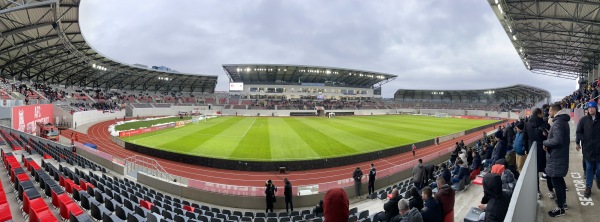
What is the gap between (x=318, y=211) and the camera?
8.55m

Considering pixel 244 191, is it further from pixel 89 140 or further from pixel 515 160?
pixel 89 140

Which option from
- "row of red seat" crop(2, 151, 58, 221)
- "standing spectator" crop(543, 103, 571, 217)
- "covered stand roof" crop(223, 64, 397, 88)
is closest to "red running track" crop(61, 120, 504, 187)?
"row of red seat" crop(2, 151, 58, 221)

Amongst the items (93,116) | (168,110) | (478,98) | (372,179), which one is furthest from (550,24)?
(478,98)

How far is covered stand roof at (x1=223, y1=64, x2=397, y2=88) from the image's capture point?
2603 inches

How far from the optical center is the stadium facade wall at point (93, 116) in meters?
37.0

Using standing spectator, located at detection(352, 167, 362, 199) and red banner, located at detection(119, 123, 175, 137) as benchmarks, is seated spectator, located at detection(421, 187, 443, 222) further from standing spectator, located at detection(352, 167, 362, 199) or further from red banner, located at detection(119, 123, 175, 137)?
red banner, located at detection(119, 123, 175, 137)

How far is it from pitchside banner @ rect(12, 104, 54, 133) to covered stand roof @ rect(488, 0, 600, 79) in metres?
35.2

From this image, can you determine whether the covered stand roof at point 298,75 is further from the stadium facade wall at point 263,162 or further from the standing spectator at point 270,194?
the standing spectator at point 270,194

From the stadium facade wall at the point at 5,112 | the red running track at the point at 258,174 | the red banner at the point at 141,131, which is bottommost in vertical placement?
the red running track at the point at 258,174

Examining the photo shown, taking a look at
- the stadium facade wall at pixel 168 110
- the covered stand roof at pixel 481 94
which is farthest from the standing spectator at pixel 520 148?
the covered stand roof at pixel 481 94

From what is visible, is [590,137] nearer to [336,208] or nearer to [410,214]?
[410,214]

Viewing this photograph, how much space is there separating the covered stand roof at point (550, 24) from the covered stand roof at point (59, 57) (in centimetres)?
2970

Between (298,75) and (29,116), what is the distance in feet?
179

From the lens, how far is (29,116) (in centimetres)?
2417
